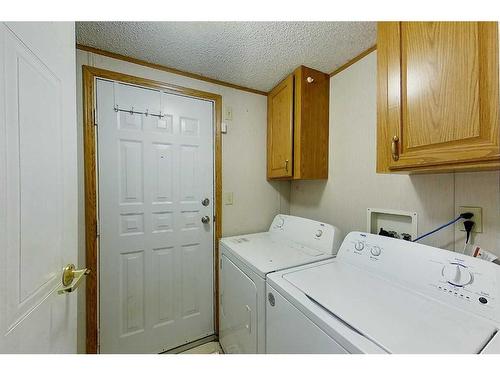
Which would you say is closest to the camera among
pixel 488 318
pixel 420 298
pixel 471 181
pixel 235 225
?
pixel 488 318

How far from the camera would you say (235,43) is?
127cm

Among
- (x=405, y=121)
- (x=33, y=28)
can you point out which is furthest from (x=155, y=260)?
(x=405, y=121)

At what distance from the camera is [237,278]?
1.35 metres

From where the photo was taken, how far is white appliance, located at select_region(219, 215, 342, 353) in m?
1.12

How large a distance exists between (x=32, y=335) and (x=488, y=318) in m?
1.38

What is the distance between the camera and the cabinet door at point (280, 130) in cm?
161

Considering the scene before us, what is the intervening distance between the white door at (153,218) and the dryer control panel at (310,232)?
2.09ft

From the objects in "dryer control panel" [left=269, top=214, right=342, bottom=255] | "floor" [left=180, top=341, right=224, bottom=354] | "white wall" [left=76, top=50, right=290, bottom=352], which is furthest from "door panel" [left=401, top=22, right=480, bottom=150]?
"floor" [left=180, top=341, right=224, bottom=354]

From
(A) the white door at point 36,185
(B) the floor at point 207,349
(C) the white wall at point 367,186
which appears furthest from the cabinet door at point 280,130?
(B) the floor at point 207,349

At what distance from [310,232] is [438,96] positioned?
1043mm

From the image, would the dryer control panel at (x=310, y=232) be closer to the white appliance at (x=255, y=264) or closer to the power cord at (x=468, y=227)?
the white appliance at (x=255, y=264)

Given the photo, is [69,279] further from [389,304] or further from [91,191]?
[389,304]

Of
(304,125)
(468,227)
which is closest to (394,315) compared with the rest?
(468,227)
